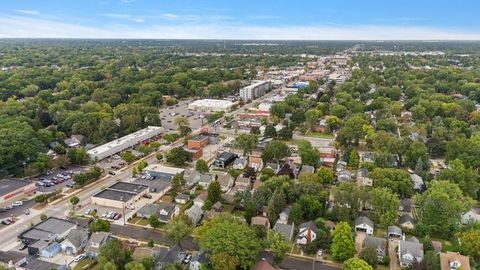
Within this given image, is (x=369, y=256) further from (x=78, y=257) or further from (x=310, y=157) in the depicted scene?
(x=78, y=257)

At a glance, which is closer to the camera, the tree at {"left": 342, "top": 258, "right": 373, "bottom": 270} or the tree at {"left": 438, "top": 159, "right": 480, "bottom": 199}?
the tree at {"left": 342, "top": 258, "right": 373, "bottom": 270}

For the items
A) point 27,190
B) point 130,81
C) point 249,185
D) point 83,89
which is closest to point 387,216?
point 249,185

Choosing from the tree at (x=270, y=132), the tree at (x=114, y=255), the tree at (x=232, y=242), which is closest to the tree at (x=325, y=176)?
the tree at (x=232, y=242)

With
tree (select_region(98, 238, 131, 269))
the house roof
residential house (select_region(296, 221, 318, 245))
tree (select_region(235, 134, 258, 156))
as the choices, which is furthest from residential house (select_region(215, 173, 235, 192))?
tree (select_region(98, 238, 131, 269))

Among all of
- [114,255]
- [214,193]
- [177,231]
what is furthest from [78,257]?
[214,193]

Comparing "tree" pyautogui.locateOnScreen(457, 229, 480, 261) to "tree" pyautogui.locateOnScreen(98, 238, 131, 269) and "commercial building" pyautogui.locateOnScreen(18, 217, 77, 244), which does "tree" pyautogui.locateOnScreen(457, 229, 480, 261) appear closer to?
"tree" pyautogui.locateOnScreen(98, 238, 131, 269)
